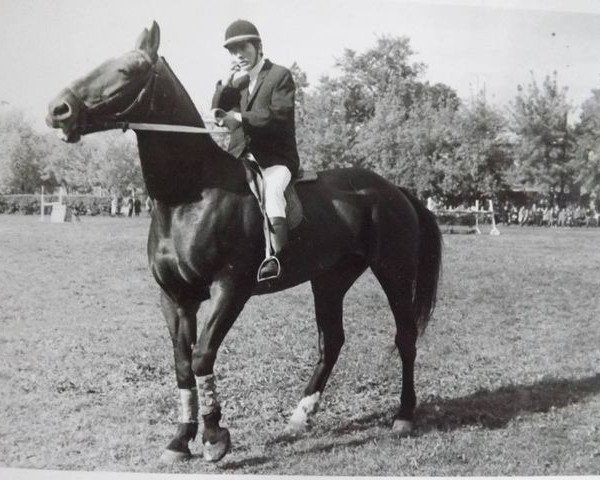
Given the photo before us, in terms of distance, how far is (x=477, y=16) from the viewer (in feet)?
13.8

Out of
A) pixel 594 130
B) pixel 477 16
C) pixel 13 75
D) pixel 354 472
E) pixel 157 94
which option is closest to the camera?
pixel 157 94

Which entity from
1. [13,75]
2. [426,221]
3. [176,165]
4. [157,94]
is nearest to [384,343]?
[426,221]

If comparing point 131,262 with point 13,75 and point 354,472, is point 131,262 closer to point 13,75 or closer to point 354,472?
point 13,75

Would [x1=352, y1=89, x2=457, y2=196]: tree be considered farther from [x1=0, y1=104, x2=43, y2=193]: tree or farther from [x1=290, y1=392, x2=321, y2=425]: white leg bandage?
[x1=0, y1=104, x2=43, y2=193]: tree

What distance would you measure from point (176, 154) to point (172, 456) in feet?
4.98

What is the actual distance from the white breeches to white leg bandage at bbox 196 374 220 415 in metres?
0.86

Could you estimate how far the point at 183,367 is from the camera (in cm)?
330

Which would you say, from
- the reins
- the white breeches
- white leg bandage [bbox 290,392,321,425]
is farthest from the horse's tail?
the reins

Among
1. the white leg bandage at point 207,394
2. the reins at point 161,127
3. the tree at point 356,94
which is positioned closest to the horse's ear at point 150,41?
the reins at point 161,127

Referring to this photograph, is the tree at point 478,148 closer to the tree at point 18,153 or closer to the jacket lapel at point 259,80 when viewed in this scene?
the jacket lapel at point 259,80

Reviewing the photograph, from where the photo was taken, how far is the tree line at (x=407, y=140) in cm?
388

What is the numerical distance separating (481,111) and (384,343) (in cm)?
172

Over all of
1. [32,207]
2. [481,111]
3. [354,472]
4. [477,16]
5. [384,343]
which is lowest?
[354,472]

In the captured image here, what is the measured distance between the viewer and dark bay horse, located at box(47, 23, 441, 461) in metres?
2.93
